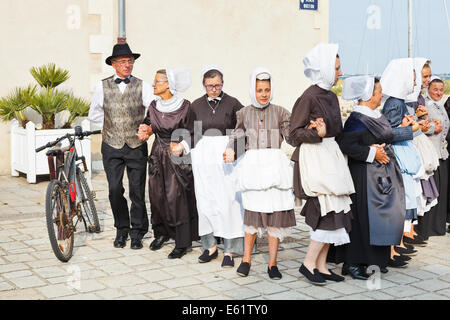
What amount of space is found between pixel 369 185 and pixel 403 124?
3.15 ft

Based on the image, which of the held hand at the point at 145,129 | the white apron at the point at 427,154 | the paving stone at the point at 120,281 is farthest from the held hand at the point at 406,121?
the paving stone at the point at 120,281

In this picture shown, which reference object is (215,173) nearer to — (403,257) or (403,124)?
(403,124)

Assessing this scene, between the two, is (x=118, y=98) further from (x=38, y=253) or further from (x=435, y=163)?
(x=435, y=163)

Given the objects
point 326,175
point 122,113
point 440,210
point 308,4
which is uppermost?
point 308,4

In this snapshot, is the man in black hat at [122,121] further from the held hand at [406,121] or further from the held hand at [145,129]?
the held hand at [406,121]

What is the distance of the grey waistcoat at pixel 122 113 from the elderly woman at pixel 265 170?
4.19ft

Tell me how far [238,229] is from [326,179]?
1237mm

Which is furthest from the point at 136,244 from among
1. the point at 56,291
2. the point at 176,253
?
the point at 56,291

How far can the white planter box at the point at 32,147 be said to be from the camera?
35.5 feet

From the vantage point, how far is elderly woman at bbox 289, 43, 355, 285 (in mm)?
5453

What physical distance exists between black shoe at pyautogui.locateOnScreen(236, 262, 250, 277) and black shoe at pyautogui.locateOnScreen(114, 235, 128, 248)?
5.05 feet

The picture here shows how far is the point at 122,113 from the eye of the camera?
671 centimetres

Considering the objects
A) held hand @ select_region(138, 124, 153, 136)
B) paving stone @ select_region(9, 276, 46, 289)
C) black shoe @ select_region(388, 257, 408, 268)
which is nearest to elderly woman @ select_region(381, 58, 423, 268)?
black shoe @ select_region(388, 257, 408, 268)
